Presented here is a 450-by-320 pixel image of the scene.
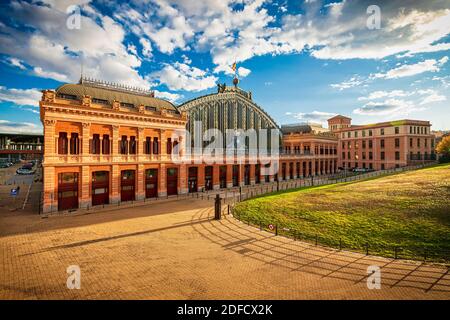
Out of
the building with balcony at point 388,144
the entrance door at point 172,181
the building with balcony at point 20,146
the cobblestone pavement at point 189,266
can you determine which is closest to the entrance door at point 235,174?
the entrance door at point 172,181

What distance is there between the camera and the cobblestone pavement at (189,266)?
11.0m

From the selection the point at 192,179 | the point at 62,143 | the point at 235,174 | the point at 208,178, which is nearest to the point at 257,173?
the point at 235,174

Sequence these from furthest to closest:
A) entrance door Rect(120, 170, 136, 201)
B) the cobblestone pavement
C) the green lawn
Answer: entrance door Rect(120, 170, 136, 201) → the green lawn → the cobblestone pavement

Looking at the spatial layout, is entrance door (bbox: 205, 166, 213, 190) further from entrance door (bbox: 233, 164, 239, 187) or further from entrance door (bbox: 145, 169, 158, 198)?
entrance door (bbox: 145, 169, 158, 198)

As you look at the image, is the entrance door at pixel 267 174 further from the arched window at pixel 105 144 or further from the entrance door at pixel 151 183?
the arched window at pixel 105 144

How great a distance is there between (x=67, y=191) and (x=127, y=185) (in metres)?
7.38

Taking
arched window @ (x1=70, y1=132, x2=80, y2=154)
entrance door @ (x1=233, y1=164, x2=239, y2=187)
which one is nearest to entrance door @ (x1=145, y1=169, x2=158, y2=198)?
arched window @ (x1=70, y1=132, x2=80, y2=154)

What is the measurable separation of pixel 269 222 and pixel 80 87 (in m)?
32.8

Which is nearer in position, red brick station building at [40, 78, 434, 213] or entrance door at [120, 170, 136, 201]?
red brick station building at [40, 78, 434, 213]

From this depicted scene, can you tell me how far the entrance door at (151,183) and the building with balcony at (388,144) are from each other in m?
61.6

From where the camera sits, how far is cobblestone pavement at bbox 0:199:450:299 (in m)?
11.0

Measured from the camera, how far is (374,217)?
70.3 ft

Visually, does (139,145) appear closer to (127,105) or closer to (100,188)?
(127,105)

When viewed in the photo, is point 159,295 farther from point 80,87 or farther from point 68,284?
point 80,87
